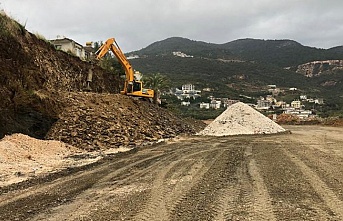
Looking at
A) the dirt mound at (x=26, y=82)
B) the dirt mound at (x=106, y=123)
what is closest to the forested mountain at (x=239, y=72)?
the dirt mound at (x=106, y=123)

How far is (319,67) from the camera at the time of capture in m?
93.3

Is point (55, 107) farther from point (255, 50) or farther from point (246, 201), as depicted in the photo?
point (255, 50)

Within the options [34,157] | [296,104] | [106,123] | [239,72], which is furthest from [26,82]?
[239,72]

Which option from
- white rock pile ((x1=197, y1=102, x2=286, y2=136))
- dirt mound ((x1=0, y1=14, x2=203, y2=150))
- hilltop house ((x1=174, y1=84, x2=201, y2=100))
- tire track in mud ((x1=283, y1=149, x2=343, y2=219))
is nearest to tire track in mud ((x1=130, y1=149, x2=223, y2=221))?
tire track in mud ((x1=283, y1=149, x2=343, y2=219))

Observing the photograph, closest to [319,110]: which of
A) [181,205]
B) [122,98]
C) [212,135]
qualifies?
[212,135]

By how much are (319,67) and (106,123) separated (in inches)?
3647

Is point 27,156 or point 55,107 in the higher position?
point 55,107

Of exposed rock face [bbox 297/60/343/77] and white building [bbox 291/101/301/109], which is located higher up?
exposed rock face [bbox 297/60/343/77]

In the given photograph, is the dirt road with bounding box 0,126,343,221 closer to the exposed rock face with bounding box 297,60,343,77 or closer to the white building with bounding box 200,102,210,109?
the white building with bounding box 200,102,210,109

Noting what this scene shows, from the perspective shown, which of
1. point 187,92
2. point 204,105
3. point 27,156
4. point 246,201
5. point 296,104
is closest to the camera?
point 246,201

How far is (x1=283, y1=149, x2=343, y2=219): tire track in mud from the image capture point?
15.0ft

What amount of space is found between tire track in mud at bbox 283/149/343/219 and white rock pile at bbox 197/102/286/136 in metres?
10.7

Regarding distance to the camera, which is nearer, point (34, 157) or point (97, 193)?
point (97, 193)

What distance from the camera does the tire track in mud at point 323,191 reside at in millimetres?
4578
